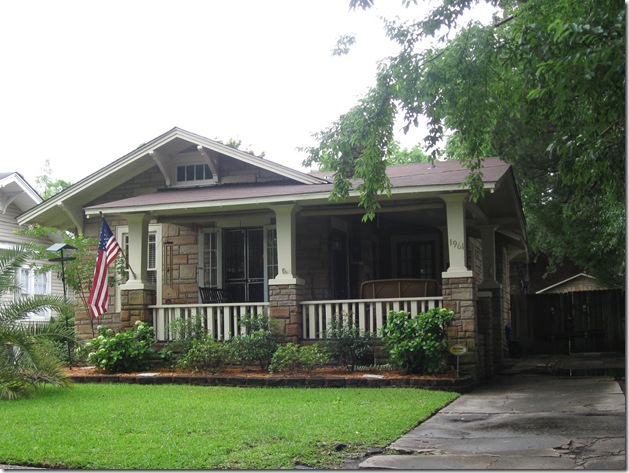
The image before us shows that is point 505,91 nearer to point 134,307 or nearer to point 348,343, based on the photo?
point 348,343

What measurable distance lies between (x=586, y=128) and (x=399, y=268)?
35.3ft

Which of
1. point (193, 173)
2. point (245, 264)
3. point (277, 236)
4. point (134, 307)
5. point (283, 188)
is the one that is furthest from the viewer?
point (193, 173)

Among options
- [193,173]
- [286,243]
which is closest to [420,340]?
[286,243]

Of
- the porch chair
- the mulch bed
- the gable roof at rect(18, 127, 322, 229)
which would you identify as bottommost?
the mulch bed

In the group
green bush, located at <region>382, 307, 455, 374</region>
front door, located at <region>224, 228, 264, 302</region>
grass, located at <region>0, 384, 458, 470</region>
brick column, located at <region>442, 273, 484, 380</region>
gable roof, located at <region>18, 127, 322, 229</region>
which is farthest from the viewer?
front door, located at <region>224, 228, 264, 302</region>

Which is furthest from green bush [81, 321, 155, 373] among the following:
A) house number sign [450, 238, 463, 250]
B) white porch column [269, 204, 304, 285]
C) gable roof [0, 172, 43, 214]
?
gable roof [0, 172, 43, 214]

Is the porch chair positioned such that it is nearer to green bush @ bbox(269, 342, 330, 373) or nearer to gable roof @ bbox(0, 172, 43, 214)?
green bush @ bbox(269, 342, 330, 373)

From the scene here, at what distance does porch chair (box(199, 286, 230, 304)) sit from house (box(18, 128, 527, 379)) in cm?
12

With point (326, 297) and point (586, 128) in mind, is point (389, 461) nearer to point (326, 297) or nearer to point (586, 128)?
point (586, 128)

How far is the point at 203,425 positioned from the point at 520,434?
311 cm

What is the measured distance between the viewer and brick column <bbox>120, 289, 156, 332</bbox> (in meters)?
14.0

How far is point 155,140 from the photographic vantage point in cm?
1541

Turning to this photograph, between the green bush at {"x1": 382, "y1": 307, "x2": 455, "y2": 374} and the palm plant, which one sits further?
the green bush at {"x1": 382, "y1": 307, "x2": 455, "y2": 374}

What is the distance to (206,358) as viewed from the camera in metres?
12.6
